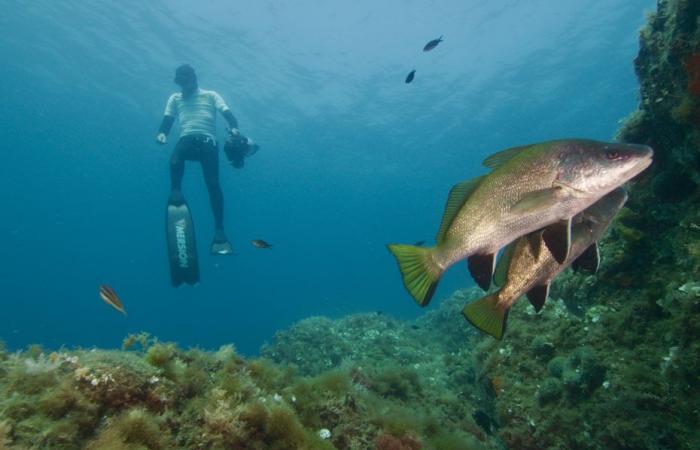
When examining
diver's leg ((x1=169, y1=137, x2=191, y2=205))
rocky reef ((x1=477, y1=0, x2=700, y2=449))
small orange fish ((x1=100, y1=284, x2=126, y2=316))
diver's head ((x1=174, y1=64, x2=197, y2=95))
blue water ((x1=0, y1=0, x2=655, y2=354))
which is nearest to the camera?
rocky reef ((x1=477, y1=0, x2=700, y2=449))

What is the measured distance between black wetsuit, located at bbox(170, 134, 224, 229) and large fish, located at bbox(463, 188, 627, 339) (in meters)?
12.4

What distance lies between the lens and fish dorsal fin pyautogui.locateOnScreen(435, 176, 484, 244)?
2318 mm

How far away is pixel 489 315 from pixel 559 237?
2.18 feet

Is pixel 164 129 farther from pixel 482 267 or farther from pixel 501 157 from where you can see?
pixel 482 267

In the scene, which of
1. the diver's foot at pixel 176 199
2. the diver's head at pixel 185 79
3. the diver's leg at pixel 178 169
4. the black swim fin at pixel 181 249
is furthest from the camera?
the diver's head at pixel 185 79

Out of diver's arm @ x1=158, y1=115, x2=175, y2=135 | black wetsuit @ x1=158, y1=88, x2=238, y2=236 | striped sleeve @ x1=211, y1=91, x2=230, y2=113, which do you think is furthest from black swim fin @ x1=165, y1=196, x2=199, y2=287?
striped sleeve @ x1=211, y1=91, x2=230, y2=113

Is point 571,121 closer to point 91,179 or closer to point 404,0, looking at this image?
point 404,0

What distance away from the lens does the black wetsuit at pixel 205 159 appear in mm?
13422

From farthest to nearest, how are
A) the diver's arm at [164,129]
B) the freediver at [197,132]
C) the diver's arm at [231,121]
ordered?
the diver's arm at [231,121] < the freediver at [197,132] < the diver's arm at [164,129]

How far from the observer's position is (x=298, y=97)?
47625 mm

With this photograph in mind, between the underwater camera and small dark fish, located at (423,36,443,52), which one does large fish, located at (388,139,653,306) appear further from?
the underwater camera

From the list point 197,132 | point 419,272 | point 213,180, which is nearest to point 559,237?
point 419,272

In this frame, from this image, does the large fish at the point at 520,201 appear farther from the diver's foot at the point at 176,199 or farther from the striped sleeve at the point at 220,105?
the striped sleeve at the point at 220,105

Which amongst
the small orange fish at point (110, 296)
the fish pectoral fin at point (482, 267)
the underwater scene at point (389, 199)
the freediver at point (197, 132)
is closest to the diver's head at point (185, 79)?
the freediver at point (197, 132)
